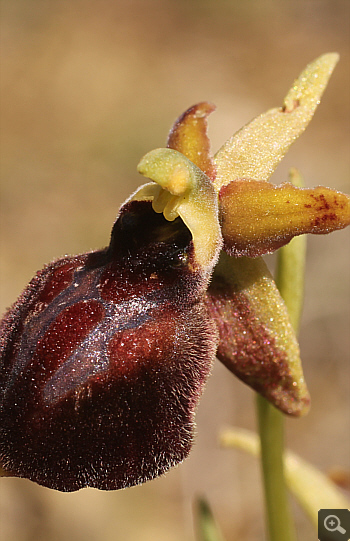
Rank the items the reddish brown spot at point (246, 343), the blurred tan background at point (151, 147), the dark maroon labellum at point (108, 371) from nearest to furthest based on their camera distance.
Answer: the dark maroon labellum at point (108, 371) → the reddish brown spot at point (246, 343) → the blurred tan background at point (151, 147)

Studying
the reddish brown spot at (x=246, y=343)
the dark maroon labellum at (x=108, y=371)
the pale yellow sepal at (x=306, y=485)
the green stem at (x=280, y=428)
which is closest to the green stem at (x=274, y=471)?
the green stem at (x=280, y=428)

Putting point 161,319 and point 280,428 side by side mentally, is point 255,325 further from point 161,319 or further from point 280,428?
point 280,428

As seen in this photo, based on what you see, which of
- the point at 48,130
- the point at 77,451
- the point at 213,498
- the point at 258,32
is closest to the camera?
the point at 77,451

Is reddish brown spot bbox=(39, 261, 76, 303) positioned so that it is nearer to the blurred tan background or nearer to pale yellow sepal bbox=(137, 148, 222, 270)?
A: pale yellow sepal bbox=(137, 148, 222, 270)

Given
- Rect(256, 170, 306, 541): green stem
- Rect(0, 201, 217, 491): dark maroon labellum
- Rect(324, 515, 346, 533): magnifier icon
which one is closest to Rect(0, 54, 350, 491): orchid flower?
Rect(0, 201, 217, 491): dark maroon labellum

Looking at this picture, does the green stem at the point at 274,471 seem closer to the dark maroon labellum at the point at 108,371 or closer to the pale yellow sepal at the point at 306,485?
the pale yellow sepal at the point at 306,485

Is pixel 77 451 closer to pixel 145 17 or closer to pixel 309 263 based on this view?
pixel 309 263

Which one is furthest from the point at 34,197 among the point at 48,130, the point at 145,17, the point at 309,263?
the point at 145,17
